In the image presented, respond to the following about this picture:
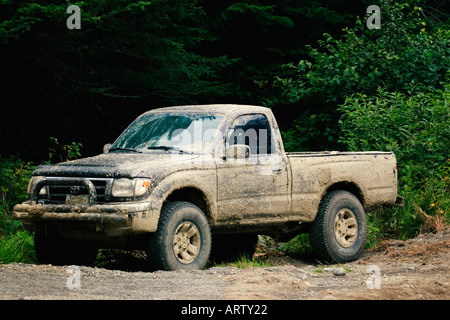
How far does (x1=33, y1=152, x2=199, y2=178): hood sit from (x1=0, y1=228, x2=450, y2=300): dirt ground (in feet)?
3.28

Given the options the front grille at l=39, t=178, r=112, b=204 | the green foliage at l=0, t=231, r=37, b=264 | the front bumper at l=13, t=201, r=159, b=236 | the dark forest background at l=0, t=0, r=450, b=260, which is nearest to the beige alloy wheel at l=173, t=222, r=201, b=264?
the front bumper at l=13, t=201, r=159, b=236

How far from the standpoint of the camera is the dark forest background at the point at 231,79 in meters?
11.9

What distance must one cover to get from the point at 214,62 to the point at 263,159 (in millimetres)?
Result: 7843

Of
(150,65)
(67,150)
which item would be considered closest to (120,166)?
(67,150)

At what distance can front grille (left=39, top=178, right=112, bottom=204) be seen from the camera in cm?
732

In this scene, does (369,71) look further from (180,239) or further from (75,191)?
(75,191)

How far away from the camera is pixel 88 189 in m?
7.35

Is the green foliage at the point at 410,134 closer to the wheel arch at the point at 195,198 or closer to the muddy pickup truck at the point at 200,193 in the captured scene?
the muddy pickup truck at the point at 200,193

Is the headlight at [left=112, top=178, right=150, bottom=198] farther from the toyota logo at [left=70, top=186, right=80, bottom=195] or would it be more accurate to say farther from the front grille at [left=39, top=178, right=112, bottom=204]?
the toyota logo at [left=70, top=186, right=80, bottom=195]

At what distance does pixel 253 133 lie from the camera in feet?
29.2

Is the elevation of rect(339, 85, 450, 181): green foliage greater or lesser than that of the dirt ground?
greater

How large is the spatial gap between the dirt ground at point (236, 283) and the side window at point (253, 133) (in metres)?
1.64

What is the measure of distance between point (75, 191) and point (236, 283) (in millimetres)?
2025
